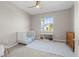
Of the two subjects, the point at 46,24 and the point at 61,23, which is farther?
the point at 61,23

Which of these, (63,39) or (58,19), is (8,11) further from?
(63,39)

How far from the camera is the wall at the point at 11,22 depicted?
352cm

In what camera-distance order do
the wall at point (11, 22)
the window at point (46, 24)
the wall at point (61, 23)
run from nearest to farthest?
the wall at point (11, 22), the window at point (46, 24), the wall at point (61, 23)

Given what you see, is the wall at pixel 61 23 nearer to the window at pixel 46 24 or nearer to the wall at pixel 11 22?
the window at pixel 46 24

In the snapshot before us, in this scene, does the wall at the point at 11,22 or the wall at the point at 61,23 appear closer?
the wall at the point at 11,22

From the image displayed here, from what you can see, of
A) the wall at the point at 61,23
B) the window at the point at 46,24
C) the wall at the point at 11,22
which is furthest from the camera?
the wall at the point at 61,23

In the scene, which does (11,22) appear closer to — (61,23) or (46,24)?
(46,24)

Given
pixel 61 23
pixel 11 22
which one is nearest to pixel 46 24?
pixel 61 23

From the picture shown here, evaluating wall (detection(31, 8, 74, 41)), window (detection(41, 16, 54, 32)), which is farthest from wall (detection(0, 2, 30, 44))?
window (detection(41, 16, 54, 32))

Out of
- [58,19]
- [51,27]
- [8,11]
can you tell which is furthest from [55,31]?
[8,11]

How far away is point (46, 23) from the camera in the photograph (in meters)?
4.15

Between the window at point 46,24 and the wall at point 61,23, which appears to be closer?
the window at point 46,24

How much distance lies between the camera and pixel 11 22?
3.94m

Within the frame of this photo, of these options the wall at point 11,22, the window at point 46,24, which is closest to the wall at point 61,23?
the window at point 46,24
